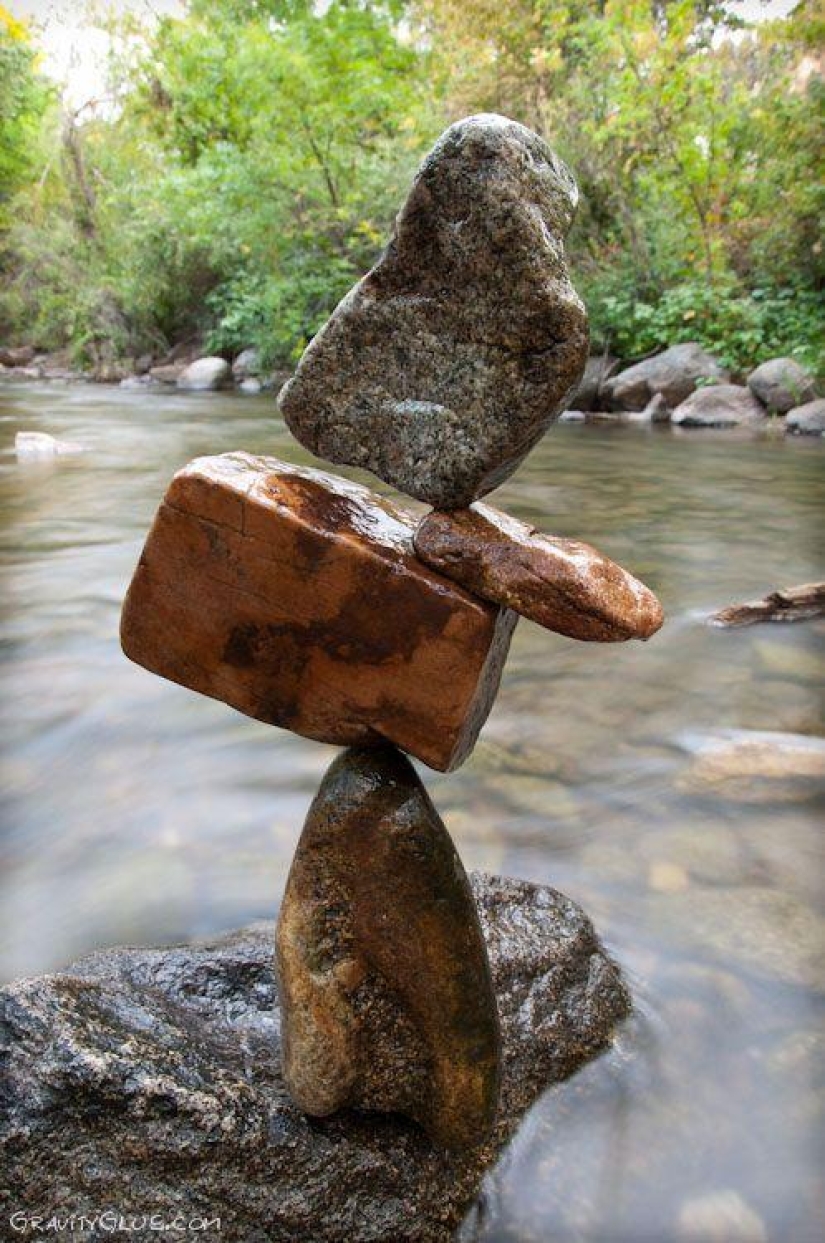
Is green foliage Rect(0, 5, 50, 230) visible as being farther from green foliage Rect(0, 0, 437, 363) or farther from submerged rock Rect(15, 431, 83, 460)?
submerged rock Rect(15, 431, 83, 460)

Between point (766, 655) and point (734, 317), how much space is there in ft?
44.5

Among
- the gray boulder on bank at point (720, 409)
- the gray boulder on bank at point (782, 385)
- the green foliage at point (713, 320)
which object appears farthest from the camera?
the green foliage at point (713, 320)

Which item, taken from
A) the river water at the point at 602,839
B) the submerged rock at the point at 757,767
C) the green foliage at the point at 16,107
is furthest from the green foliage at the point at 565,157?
the submerged rock at the point at 757,767

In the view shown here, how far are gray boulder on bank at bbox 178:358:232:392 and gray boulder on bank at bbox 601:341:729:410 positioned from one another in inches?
467

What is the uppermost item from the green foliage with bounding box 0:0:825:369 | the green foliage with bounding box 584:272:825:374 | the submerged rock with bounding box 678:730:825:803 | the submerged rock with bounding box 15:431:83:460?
the green foliage with bounding box 0:0:825:369

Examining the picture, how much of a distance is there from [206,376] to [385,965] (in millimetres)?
24656

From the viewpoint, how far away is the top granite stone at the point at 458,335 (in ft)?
5.25

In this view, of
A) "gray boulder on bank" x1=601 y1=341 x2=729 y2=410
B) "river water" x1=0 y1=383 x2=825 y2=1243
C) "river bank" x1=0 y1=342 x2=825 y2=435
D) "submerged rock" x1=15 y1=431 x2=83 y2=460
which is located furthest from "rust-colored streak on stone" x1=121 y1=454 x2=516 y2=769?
"gray boulder on bank" x1=601 y1=341 x2=729 y2=410

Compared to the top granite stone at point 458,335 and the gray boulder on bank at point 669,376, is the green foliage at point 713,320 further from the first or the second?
the top granite stone at point 458,335

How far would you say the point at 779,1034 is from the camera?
8.11 ft

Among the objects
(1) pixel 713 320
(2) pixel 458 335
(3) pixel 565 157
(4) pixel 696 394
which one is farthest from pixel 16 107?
(2) pixel 458 335

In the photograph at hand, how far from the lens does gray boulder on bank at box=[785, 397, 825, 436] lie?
1440 cm

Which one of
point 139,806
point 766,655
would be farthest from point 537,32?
point 139,806

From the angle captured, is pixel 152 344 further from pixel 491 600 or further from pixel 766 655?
pixel 491 600
